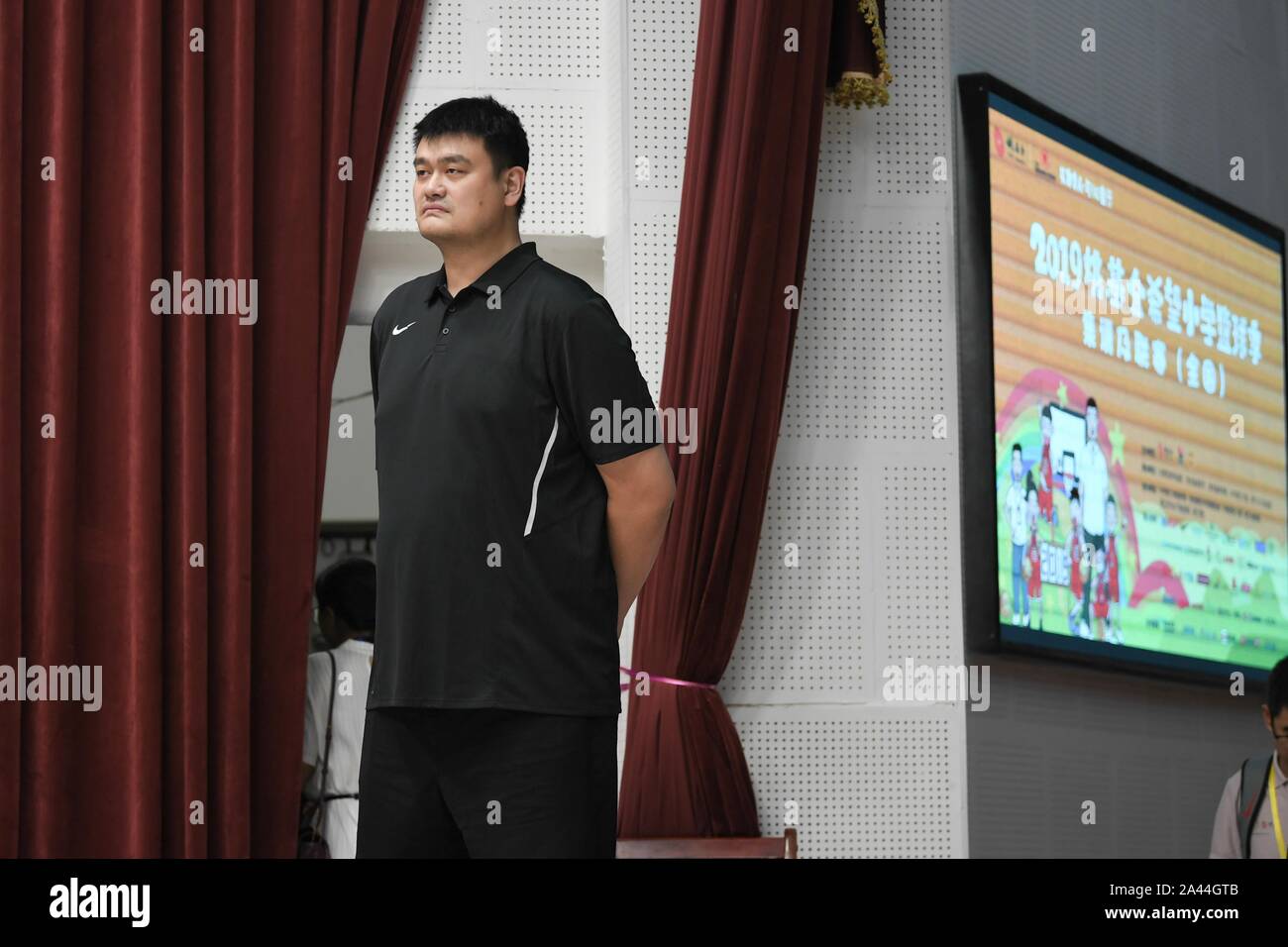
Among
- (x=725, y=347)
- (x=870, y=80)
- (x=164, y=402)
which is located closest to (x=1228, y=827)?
(x=725, y=347)

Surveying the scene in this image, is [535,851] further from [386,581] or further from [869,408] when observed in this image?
[869,408]

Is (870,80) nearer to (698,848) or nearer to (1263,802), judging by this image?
(698,848)

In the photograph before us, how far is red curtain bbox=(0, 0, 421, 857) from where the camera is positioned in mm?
3436

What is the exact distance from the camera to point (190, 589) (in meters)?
3.48

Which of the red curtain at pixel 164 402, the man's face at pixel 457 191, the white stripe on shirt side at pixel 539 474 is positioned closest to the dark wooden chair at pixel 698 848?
the red curtain at pixel 164 402

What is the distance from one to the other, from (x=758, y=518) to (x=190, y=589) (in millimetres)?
1310

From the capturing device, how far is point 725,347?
3656 mm

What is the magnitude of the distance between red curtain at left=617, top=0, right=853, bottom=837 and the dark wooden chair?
0.14m

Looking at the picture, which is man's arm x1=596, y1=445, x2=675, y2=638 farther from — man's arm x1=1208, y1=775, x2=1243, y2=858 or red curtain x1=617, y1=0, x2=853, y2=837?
man's arm x1=1208, y1=775, x2=1243, y2=858

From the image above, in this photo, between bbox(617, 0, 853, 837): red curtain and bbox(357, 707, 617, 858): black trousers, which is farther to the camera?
bbox(617, 0, 853, 837): red curtain

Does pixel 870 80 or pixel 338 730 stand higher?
pixel 870 80

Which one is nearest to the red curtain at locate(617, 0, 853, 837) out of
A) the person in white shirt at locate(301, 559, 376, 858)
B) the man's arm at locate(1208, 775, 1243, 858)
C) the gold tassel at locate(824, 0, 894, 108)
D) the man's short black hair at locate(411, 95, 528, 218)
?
the gold tassel at locate(824, 0, 894, 108)

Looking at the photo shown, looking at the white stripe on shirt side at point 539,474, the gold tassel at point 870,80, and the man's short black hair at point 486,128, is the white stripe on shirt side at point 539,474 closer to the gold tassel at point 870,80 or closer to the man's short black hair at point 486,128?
the man's short black hair at point 486,128

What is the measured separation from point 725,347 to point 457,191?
5.42 feet
